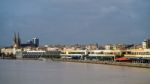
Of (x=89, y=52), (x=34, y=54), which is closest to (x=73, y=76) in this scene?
(x=89, y=52)

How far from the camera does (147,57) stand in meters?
56.9

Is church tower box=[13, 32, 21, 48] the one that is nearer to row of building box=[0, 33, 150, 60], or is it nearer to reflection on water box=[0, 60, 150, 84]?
row of building box=[0, 33, 150, 60]

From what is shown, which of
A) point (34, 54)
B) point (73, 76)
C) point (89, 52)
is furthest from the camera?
point (34, 54)

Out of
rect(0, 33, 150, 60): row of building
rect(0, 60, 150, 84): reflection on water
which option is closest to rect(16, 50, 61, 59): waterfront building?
rect(0, 33, 150, 60): row of building

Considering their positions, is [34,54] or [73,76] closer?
[73,76]

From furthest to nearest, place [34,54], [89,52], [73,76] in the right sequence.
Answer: [34,54], [89,52], [73,76]

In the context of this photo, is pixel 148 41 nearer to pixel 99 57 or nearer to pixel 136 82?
pixel 99 57

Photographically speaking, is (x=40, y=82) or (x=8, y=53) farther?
(x=8, y=53)

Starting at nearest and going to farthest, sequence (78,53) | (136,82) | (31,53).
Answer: (136,82)
(78,53)
(31,53)

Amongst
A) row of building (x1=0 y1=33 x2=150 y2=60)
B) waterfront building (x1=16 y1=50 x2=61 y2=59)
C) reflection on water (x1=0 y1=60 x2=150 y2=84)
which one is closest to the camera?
reflection on water (x1=0 y1=60 x2=150 y2=84)

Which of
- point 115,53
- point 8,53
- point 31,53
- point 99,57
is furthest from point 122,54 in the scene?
point 8,53

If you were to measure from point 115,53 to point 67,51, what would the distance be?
21422 mm

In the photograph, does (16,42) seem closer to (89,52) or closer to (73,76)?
(89,52)

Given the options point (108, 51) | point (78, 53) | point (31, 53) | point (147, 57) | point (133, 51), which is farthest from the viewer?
point (31, 53)
